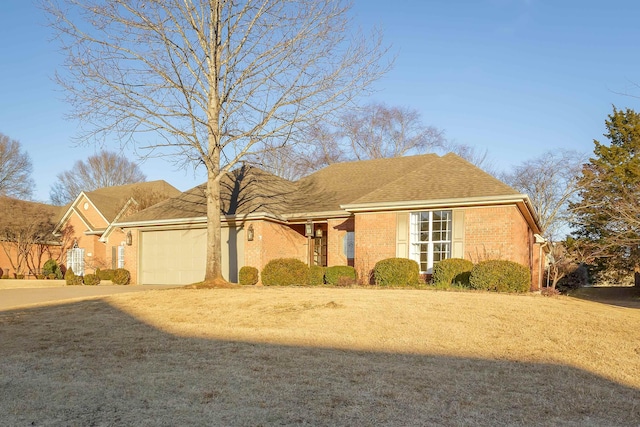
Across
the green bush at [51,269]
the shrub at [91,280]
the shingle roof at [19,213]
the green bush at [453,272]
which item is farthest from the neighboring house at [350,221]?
the shingle roof at [19,213]

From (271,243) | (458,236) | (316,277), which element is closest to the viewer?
(458,236)

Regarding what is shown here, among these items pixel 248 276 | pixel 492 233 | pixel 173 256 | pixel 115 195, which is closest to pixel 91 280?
pixel 173 256

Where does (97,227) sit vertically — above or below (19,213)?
below

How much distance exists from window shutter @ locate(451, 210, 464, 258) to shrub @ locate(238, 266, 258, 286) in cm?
737

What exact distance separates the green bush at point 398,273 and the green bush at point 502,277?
2.21 m

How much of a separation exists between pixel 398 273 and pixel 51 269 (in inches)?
962

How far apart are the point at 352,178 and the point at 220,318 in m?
14.5

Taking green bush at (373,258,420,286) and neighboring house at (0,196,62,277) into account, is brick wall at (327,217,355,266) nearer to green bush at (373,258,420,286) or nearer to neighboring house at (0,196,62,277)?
green bush at (373,258,420,286)

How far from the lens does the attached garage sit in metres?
21.2

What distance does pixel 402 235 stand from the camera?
17.9 m

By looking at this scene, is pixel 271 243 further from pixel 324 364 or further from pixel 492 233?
pixel 324 364

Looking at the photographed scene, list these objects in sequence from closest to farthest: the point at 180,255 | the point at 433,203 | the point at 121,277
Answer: the point at 433,203
the point at 180,255
the point at 121,277

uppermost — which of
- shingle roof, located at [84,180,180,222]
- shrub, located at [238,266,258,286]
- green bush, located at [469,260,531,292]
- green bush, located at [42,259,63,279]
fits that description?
shingle roof, located at [84,180,180,222]

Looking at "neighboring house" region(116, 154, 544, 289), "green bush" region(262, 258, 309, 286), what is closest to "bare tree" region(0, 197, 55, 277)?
"neighboring house" region(116, 154, 544, 289)
